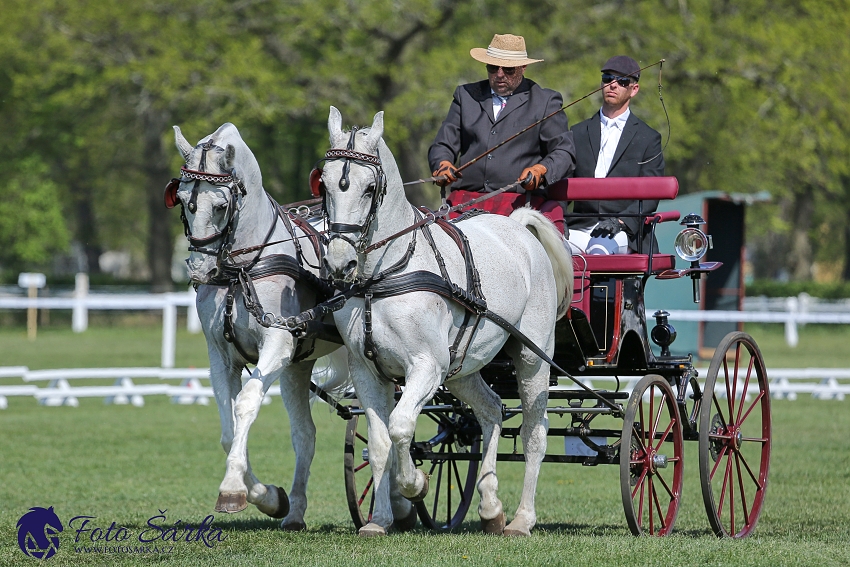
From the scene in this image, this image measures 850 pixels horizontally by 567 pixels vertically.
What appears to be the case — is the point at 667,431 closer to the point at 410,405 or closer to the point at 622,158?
the point at 622,158

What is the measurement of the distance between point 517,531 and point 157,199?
106ft

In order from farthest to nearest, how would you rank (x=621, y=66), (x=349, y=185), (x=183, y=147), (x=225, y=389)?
(x=621, y=66) < (x=225, y=389) < (x=183, y=147) < (x=349, y=185)

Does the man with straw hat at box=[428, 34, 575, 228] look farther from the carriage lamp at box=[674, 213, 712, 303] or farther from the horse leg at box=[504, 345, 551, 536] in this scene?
the horse leg at box=[504, 345, 551, 536]

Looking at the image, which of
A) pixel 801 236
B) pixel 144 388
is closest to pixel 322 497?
pixel 144 388

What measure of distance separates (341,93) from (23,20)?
26.9ft

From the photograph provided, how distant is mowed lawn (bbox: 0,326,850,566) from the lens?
6.02 m

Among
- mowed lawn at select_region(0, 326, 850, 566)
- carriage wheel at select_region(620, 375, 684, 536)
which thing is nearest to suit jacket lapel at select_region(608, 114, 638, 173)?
carriage wheel at select_region(620, 375, 684, 536)

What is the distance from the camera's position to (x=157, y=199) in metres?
37.7

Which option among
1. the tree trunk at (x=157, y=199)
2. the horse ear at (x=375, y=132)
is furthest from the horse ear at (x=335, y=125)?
the tree trunk at (x=157, y=199)

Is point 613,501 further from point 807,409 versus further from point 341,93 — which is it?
point 341,93

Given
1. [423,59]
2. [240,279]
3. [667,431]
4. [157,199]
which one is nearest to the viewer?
[240,279]

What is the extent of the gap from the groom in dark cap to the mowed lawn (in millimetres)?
1937

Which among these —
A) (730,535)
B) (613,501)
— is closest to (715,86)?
(613,501)

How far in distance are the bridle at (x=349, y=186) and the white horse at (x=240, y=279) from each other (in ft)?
2.13
